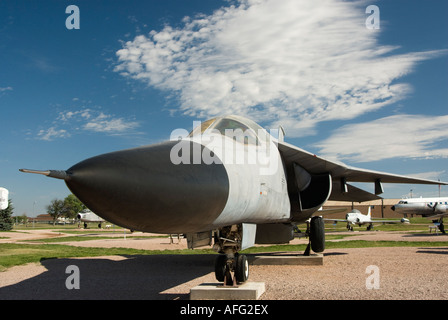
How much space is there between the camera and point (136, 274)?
31.9 feet

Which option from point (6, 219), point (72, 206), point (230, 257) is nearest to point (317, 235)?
point (230, 257)

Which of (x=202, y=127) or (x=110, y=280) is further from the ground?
(x=202, y=127)

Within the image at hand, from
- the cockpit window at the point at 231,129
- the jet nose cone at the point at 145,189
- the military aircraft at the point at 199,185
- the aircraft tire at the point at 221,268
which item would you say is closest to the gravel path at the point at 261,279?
the aircraft tire at the point at 221,268

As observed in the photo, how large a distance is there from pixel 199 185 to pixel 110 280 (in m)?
6.44

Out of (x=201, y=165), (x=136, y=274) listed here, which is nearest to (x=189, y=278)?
(x=136, y=274)

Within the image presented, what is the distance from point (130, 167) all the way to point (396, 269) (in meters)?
8.61

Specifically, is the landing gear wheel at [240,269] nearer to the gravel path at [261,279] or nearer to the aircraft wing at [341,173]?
the gravel path at [261,279]

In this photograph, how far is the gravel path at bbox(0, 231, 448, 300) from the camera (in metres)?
6.66

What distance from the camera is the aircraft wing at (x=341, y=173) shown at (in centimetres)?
791

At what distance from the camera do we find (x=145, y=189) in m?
3.08

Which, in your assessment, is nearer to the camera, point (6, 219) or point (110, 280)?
point (110, 280)

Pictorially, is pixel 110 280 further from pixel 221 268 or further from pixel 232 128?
pixel 232 128
